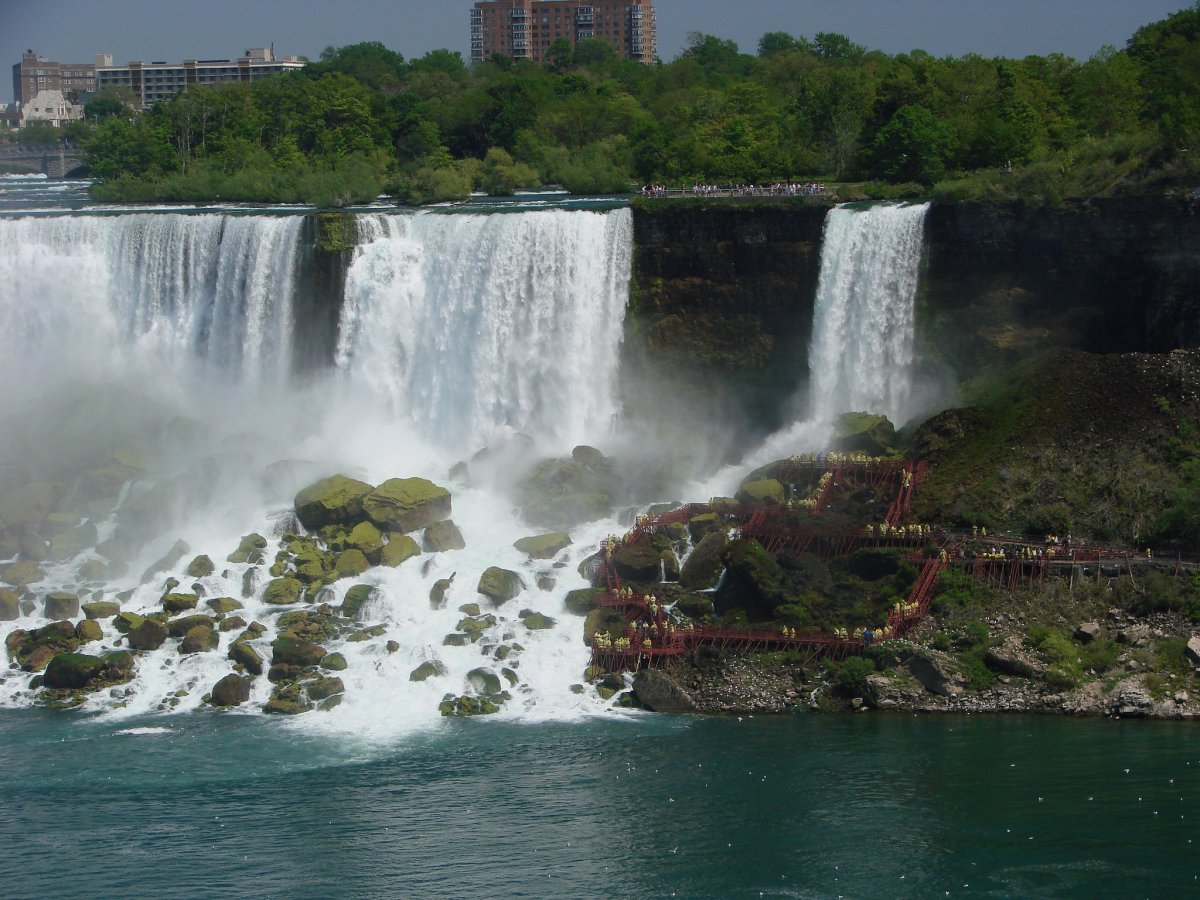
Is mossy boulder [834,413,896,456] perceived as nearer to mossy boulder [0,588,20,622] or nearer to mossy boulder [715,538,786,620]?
mossy boulder [715,538,786,620]

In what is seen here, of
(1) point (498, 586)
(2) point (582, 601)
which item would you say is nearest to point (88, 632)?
(1) point (498, 586)

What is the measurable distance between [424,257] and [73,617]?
1628cm

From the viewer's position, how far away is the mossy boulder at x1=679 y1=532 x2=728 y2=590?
3928 cm

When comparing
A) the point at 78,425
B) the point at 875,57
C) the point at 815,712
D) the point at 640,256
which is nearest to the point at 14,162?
the point at 875,57

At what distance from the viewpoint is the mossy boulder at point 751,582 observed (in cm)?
3747

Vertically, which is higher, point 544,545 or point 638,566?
point 638,566

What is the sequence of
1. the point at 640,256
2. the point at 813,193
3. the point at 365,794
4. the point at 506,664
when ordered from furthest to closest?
the point at 813,193
the point at 640,256
the point at 506,664
the point at 365,794

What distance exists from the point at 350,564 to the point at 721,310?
47.1 ft

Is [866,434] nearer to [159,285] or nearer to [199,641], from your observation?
[199,641]

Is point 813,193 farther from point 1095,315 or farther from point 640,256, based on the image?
point 1095,315

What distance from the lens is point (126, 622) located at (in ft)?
129

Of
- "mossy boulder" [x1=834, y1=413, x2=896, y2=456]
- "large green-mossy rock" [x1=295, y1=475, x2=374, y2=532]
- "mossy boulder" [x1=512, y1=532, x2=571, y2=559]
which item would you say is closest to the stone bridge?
"large green-mossy rock" [x1=295, y1=475, x2=374, y2=532]

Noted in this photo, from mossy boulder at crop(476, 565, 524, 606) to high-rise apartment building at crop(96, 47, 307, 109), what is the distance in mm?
137380

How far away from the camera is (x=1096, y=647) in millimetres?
35000
